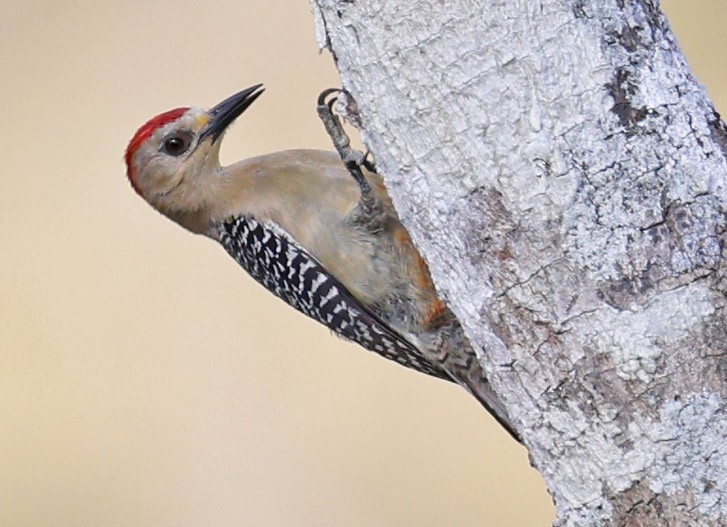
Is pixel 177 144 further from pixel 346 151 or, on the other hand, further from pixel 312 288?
pixel 346 151

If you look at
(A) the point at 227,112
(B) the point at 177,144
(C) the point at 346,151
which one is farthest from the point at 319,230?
(B) the point at 177,144

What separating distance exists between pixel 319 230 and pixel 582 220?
1.64m

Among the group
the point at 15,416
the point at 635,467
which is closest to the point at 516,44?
the point at 635,467

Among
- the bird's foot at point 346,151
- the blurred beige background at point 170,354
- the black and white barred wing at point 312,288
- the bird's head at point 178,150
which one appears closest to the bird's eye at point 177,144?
the bird's head at point 178,150

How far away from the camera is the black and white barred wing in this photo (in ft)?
11.4

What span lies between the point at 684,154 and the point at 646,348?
32 cm

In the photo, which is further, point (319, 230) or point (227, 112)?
point (227, 112)

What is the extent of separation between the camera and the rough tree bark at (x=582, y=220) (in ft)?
6.11

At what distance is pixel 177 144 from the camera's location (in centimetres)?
375

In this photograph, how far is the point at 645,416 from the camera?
1888 millimetres

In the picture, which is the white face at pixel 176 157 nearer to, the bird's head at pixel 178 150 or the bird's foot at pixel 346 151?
the bird's head at pixel 178 150

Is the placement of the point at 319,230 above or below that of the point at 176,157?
below

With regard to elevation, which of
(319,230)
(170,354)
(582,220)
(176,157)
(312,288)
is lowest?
(582,220)

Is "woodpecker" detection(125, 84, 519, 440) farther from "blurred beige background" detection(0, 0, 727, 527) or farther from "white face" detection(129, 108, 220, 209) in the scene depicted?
"blurred beige background" detection(0, 0, 727, 527)
